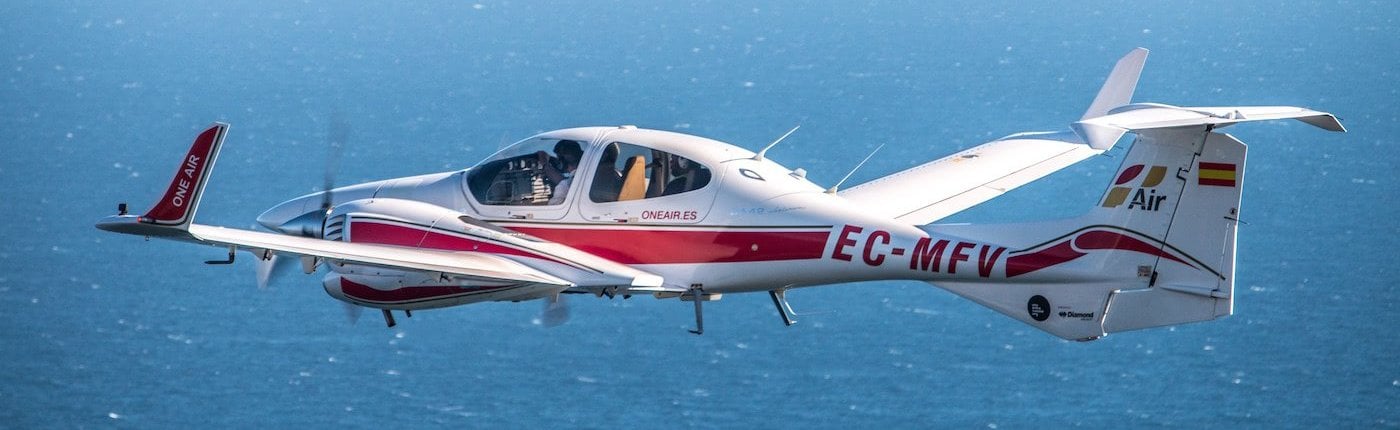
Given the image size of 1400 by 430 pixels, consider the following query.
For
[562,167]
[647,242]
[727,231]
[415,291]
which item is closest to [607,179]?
[562,167]

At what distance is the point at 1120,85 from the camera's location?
3547cm

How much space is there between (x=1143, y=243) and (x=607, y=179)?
314 inches

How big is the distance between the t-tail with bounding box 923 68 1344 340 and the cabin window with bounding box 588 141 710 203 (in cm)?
381

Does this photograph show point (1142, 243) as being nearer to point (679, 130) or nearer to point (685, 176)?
point (685, 176)

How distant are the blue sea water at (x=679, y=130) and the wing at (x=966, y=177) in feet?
95.5

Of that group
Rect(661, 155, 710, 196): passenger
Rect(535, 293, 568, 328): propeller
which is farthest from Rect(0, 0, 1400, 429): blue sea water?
Rect(535, 293, 568, 328): propeller

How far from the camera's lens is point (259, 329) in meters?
78.8

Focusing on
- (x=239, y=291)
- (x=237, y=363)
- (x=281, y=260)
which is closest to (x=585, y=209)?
(x=281, y=260)

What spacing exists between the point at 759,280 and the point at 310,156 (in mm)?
77391

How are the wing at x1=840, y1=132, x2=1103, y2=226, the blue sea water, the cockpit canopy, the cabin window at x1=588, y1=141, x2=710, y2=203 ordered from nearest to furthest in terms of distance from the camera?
1. the cabin window at x1=588, y1=141, x2=710, y2=203
2. the cockpit canopy
3. the wing at x1=840, y1=132, x2=1103, y2=226
4. the blue sea water

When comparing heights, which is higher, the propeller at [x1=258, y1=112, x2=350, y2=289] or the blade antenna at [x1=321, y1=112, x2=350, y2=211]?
the blade antenna at [x1=321, y1=112, x2=350, y2=211]

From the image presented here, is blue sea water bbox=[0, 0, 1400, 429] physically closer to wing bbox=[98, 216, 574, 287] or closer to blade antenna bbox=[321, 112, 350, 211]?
blade antenna bbox=[321, 112, 350, 211]

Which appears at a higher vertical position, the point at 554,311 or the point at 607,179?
the point at 607,179

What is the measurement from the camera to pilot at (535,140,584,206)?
30.7 metres
